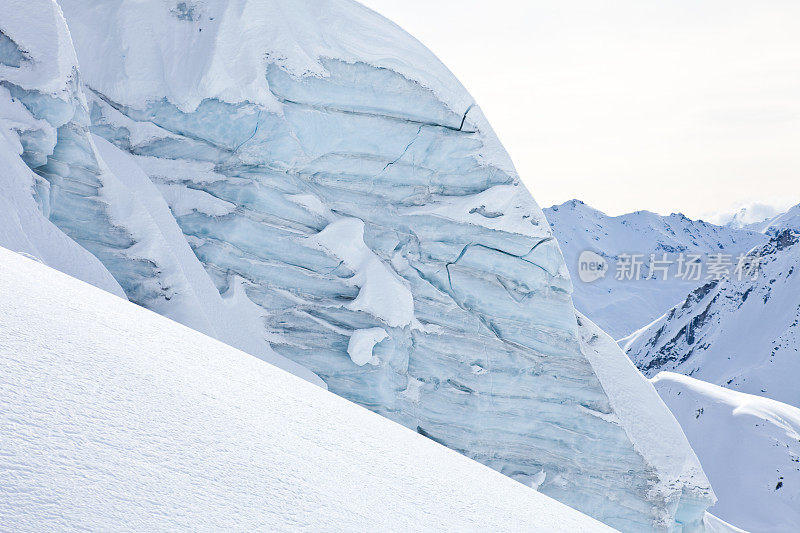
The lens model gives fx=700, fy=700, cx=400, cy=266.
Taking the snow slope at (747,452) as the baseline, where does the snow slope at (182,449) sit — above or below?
above

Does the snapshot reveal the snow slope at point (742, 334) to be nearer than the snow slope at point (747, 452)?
No

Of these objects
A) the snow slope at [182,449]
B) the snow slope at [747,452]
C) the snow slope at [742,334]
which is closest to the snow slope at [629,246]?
the snow slope at [742,334]

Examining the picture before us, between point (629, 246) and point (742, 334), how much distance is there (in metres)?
91.5

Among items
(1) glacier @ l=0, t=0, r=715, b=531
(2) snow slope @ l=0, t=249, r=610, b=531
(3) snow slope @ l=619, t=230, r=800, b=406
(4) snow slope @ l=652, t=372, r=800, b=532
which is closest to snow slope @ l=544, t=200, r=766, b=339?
(3) snow slope @ l=619, t=230, r=800, b=406

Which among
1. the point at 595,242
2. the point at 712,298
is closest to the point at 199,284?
the point at 712,298

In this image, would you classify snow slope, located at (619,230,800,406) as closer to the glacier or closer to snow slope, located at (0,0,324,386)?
the glacier

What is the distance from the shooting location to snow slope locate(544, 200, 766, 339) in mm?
100938

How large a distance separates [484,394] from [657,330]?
64623 mm

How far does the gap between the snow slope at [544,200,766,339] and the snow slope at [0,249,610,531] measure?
63.7 meters

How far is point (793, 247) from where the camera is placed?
209 feet

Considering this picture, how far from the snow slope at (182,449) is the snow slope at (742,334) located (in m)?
49.4

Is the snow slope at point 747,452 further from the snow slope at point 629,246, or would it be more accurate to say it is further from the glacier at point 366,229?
the snow slope at point 629,246

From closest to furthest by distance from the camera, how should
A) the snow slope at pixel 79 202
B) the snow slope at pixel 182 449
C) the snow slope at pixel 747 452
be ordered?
the snow slope at pixel 182 449, the snow slope at pixel 79 202, the snow slope at pixel 747 452

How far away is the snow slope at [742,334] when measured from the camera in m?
49.2
